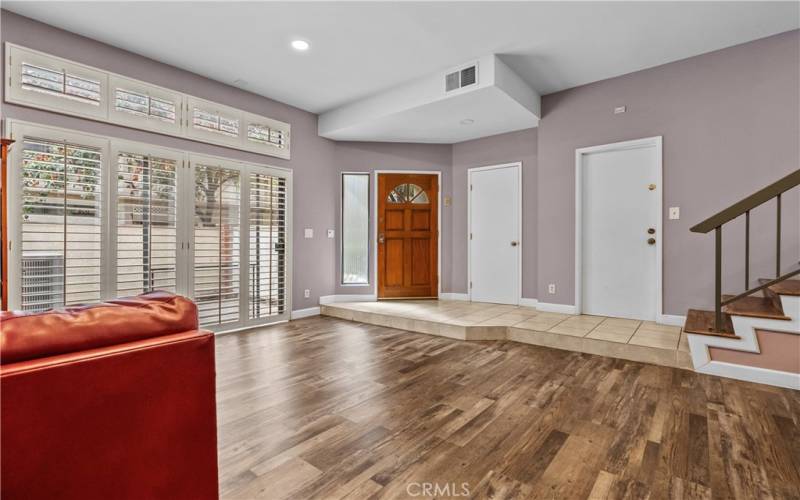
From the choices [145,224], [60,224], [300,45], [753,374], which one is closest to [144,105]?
[145,224]

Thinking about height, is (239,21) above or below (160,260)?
above

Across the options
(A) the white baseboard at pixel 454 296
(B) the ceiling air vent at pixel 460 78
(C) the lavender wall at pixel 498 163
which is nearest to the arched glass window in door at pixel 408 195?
(C) the lavender wall at pixel 498 163

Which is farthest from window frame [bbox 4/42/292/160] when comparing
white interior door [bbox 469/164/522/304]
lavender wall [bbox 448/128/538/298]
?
white interior door [bbox 469/164/522/304]

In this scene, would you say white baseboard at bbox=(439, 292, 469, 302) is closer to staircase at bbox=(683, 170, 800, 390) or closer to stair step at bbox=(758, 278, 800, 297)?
staircase at bbox=(683, 170, 800, 390)

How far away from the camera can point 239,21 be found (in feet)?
10.7

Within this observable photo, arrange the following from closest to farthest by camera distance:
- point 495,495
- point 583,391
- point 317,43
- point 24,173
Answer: point 495,495 < point 583,391 < point 24,173 < point 317,43

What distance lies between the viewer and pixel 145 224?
3.78 meters

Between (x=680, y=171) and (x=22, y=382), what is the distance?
498cm

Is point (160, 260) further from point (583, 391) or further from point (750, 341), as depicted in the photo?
point (750, 341)

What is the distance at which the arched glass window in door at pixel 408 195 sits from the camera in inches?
238

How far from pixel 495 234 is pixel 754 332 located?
3179 millimetres

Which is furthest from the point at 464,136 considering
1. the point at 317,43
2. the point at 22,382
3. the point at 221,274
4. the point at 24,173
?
the point at 22,382

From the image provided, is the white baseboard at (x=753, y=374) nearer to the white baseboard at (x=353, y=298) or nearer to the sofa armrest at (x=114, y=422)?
the sofa armrest at (x=114, y=422)

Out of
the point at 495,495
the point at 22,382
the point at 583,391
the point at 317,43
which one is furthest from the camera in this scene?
the point at 317,43
